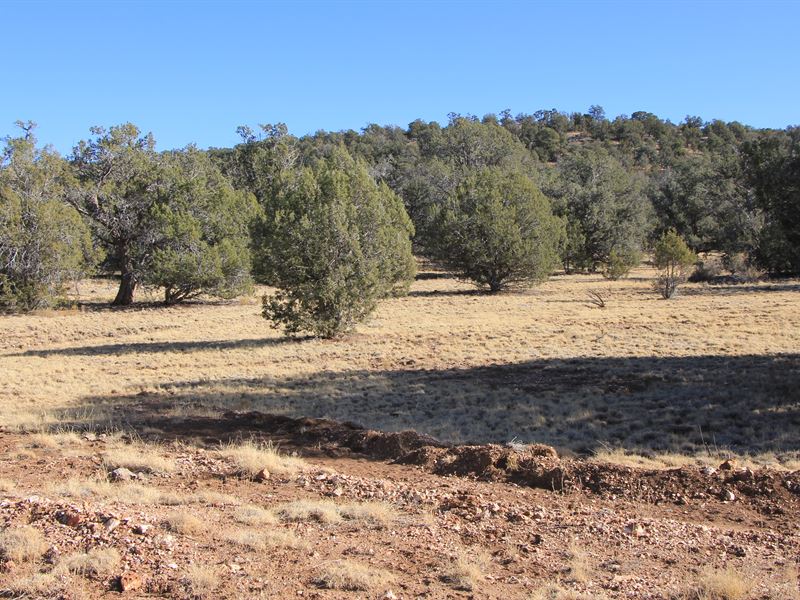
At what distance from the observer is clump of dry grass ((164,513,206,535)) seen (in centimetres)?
555

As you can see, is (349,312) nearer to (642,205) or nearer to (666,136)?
(642,205)

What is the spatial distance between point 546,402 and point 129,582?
33.7 ft

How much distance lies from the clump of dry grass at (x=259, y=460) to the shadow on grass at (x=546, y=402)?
1.70m

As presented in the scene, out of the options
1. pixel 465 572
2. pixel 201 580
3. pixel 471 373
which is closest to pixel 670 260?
pixel 471 373

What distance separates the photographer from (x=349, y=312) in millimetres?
23531

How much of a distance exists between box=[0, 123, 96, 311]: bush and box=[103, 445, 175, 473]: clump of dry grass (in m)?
28.9

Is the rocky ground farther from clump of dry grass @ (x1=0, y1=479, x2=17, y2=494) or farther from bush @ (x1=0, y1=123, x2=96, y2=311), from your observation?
bush @ (x1=0, y1=123, x2=96, y2=311)

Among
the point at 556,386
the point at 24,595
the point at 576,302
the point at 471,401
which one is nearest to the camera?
the point at 24,595

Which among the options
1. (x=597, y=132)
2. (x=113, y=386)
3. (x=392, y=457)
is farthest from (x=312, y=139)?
(x=392, y=457)

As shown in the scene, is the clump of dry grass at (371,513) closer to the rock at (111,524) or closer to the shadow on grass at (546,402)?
the rock at (111,524)

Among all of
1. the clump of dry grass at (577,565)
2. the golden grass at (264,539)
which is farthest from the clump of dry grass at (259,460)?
the clump of dry grass at (577,565)

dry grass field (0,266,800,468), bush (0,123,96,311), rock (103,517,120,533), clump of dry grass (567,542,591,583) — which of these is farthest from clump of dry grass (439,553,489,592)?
bush (0,123,96,311)

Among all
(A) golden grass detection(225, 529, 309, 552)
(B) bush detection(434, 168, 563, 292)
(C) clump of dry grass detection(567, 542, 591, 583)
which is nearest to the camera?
(C) clump of dry grass detection(567, 542, 591, 583)

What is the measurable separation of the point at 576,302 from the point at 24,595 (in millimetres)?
33472
